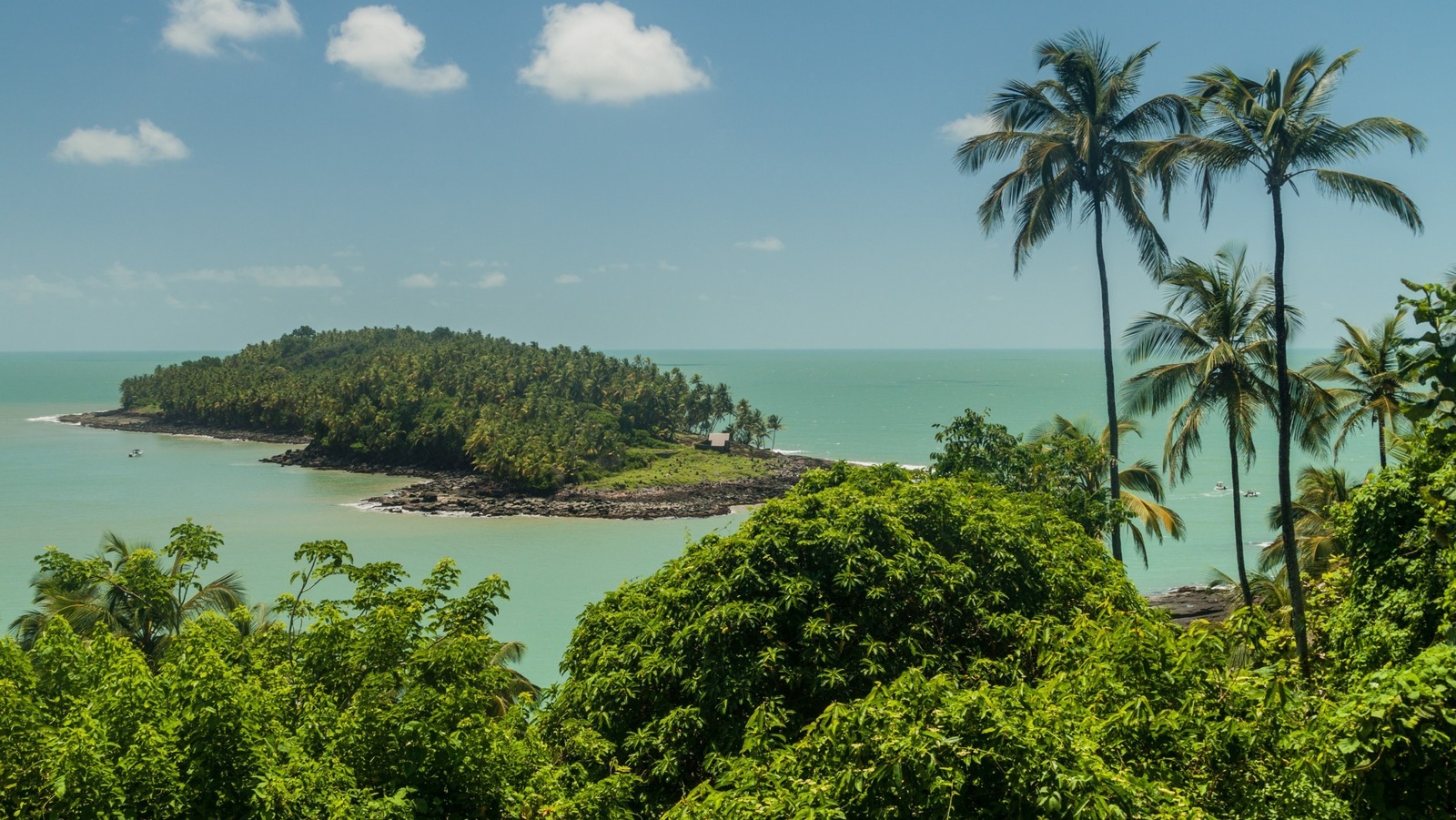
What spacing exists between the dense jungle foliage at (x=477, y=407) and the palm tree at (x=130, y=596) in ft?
127

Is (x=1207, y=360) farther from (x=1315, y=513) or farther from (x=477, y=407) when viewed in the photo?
(x=477, y=407)

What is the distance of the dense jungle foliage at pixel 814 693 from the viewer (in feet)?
15.9

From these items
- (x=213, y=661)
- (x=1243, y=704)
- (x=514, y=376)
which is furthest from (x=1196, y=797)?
(x=514, y=376)

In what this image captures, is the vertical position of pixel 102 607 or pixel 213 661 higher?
pixel 213 661

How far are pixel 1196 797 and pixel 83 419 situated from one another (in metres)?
117

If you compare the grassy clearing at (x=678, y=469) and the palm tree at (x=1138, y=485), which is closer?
the palm tree at (x=1138, y=485)

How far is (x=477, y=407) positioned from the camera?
66.1 meters

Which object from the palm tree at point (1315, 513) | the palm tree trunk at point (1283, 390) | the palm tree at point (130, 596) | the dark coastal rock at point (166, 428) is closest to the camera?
the palm tree at point (130, 596)

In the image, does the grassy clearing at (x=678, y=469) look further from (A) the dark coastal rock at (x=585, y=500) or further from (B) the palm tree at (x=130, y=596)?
(B) the palm tree at (x=130, y=596)

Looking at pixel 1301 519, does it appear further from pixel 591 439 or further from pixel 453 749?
pixel 591 439

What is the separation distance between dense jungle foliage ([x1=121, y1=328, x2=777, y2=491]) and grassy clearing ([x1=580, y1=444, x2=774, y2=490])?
5.04 ft

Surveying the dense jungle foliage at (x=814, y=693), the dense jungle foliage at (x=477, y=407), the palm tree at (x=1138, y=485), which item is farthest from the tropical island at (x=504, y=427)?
the dense jungle foliage at (x=814, y=693)

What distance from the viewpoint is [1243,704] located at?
5.66 m

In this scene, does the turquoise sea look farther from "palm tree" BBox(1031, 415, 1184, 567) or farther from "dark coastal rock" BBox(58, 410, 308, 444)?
"dark coastal rock" BBox(58, 410, 308, 444)
